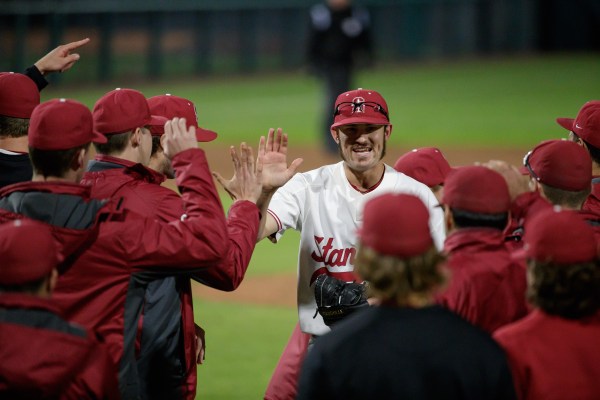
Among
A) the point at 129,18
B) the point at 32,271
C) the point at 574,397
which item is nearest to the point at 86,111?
the point at 32,271

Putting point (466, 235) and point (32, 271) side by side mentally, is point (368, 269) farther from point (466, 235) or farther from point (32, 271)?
point (32, 271)

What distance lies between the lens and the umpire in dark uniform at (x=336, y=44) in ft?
49.1

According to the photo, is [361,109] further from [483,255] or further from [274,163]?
[483,255]

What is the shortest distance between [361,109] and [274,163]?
66cm

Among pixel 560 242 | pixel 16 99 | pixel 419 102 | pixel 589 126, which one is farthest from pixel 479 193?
Answer: pixel 419 102

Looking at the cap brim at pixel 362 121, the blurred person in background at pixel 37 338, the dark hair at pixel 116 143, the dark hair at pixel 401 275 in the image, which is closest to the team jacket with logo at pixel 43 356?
the blurred person in background at pixel 37 338

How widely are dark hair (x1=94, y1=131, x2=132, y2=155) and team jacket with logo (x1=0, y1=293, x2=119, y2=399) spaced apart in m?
1.20

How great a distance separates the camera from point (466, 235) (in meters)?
3.63

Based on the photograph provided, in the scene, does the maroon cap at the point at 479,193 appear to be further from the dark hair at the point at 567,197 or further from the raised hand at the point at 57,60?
the raised hand at the point at 57,60

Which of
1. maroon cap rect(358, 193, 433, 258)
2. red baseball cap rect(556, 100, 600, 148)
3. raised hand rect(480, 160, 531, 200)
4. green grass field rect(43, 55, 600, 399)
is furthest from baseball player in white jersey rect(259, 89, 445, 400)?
green grass field rect(43, 55, 600, 399)

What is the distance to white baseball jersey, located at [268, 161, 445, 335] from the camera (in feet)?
15.9

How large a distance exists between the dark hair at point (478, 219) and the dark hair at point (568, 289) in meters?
0.51

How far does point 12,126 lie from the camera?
4.87 m

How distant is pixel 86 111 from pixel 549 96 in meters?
18.5
